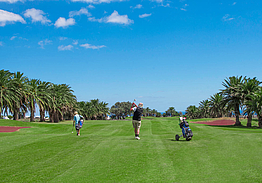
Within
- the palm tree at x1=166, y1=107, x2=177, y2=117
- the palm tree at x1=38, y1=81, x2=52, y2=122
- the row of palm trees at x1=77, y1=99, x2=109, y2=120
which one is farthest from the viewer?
the palm tree at x1=166, y1=107, x2=177, y2=117

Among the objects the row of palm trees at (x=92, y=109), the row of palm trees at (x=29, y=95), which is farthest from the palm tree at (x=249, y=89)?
the row of palm trees at (x=92, y=109)

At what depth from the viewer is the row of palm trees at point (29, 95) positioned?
133ft

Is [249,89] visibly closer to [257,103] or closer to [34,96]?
[257,103]

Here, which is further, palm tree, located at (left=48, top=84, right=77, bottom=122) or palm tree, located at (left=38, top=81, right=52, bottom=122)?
palm tree, located at (left=48, top=84, right=77, bottom=122)

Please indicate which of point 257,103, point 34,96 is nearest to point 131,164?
point 257,103

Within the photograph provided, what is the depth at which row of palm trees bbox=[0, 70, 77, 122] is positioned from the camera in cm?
4047

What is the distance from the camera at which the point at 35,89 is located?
50.0 metres

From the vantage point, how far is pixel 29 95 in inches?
1844

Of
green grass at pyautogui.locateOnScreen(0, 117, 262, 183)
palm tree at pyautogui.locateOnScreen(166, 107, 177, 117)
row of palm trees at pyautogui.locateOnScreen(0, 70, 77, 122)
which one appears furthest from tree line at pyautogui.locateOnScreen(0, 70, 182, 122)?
palm tree at pyautogui.locateOnScreen(166, 107, 177, 117)

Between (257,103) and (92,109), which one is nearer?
(257,103)

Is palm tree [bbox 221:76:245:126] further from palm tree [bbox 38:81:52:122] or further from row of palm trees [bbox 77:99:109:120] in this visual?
row of palm trees [bbox 77:99:109:120]

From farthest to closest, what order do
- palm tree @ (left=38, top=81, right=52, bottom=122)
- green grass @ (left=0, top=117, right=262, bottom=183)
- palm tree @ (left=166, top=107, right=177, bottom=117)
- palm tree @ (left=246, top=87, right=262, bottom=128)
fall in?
1. palm tree @ (left=166, top=107, right=177, bottom=117)
2. palm tree @ (left=38, top=81, right=52, bottom=122)
3. palm tree @ (left=246, top=87, right=262, bottom=128)
4. green grass @ (left=0, top=117, right=262, bottom=183)

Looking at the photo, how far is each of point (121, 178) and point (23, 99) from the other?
45.2m

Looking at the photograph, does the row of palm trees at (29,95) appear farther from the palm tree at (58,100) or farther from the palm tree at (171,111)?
the palm tree at (171,111)
